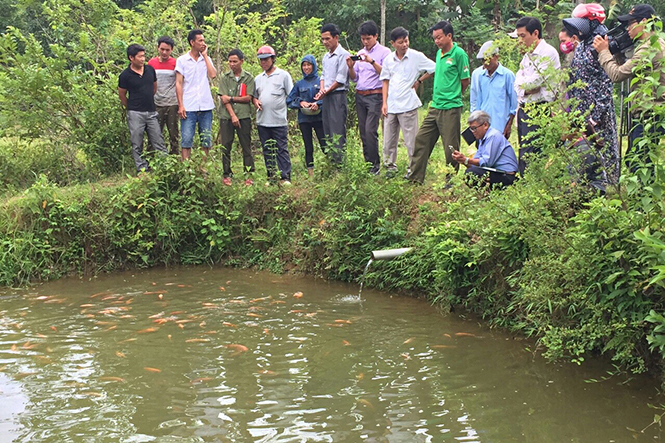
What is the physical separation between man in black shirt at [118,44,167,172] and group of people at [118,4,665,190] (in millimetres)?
15

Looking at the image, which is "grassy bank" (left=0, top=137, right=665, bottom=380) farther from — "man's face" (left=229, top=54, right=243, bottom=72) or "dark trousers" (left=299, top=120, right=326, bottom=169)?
"man's face" (left=229, top=54, right=243, bottom=72)

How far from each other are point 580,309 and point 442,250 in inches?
62.1

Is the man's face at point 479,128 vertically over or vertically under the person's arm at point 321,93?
under

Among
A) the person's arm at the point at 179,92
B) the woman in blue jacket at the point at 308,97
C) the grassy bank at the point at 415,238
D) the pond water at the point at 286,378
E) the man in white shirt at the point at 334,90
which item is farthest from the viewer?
the person's arm at the point at 179,92

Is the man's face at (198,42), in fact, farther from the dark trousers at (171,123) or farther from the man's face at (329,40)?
the man's face at (329,40)

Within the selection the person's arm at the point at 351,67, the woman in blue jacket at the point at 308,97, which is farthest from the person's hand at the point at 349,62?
the woman in blue jacket at the point at 308,97

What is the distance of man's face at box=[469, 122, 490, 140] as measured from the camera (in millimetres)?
7664

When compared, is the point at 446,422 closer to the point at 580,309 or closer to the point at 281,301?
the point at 580,309

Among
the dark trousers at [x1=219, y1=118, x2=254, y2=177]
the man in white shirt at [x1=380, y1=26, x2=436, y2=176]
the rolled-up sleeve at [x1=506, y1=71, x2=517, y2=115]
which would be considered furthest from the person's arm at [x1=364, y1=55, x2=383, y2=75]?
the dark trousers at [x1=219, y1=118, x2=254, y2=177]

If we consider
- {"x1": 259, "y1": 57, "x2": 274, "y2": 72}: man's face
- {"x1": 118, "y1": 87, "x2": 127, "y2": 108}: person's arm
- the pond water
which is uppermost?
{"x1": 259, "y1": 57, "x2": 274, "y2": 72}: man's face

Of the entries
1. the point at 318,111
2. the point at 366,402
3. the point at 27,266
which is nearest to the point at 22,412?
the point at 366,402

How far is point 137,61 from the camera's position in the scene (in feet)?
32.2

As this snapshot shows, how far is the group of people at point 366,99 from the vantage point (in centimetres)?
797

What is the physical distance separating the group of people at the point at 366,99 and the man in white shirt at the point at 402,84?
0.01 meters
